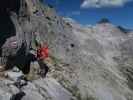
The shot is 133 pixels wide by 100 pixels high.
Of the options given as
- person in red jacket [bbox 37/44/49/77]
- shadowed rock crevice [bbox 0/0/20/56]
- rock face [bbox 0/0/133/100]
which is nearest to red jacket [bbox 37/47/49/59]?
person in red jacket [bbox 37/44/49/77]

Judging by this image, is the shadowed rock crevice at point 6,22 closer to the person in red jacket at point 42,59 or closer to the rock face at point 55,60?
the rock face at point 55,60

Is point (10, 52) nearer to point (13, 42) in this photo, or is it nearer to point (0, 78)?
point (13, 42)

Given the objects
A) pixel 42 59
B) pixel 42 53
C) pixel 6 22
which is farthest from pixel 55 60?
pixel 6 22

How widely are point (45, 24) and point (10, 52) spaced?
25706 mm

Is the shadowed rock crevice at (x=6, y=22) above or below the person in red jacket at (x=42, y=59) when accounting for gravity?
above

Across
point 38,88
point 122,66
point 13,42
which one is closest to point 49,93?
point 38,88

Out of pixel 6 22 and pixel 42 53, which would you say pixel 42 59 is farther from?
pixel 6 22

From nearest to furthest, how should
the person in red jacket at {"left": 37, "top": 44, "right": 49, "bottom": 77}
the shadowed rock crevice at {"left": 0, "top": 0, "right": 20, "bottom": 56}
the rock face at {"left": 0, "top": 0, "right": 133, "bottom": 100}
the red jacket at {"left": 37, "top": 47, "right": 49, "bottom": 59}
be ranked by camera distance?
the rock face at {"left": 0, "top": 0, "right": 133, "bottom": 100}
the shadowed rock crevice at {"left": 0, "top": 0, "right": 20, "bottom": 56}
the person in red jacket at {"left": 37, "top": 44, "right": 49, "bottom": 77}
the red jacket at {"left": 37, "top": 47, "right": 49, "bottom": 59}

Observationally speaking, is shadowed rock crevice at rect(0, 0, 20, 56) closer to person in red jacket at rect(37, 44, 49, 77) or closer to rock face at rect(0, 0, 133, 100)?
rock face at rect(0, 0, 133, 100)

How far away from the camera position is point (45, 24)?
68375 mm

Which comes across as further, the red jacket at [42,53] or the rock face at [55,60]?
the red jacket at [42,53]

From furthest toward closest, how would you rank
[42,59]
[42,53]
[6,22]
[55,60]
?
[55,60] < [42,59] < [42,53] < [6,22]

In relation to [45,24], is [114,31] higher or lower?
lower

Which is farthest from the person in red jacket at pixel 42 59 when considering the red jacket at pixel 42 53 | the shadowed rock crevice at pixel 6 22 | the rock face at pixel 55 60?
the shadowed rock crevice at pixel 6 22
